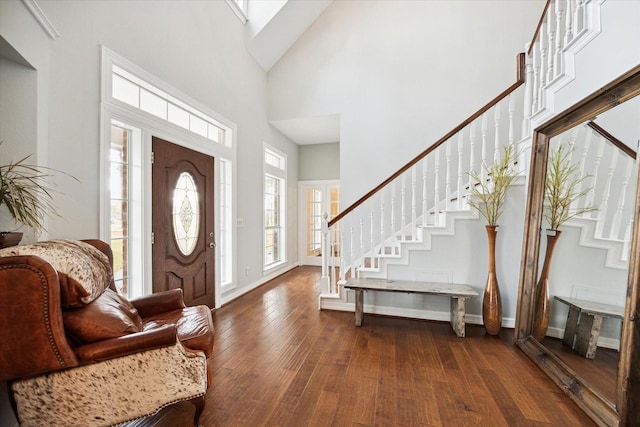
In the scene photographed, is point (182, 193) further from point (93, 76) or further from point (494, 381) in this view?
point (494, 381)

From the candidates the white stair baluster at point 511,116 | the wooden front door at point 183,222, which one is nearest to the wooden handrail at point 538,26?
the white stair baluster at point 511,116

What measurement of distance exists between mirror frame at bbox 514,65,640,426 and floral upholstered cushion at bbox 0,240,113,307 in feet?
9.00

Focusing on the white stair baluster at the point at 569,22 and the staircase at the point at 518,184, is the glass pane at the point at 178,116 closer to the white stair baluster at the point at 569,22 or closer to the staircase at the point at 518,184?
the staircase at the point at 518,184

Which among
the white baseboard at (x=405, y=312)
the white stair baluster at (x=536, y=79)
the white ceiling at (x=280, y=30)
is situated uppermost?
the white ceiling at (x=280, y=30)

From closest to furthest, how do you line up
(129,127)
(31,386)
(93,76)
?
(31,386), (93,76), (129,127)

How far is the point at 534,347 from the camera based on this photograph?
2.25 m

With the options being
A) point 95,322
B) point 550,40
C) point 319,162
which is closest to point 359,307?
point 95,322

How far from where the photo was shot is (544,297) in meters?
2.24

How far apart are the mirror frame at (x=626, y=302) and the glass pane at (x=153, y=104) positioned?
3.64 meters

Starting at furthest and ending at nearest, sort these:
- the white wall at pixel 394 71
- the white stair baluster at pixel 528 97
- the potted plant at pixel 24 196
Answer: the white wall at pixel 394 71 < the white stair baluster at pixel 528 97 < the potted plant at pixel 24 196

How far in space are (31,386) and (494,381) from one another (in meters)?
2.65

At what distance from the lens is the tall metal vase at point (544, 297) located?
2.21 m

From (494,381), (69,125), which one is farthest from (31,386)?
(494,381)

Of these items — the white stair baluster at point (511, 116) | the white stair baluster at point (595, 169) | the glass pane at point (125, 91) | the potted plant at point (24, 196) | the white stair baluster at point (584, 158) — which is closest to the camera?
the potted plant at point (24, 196)
